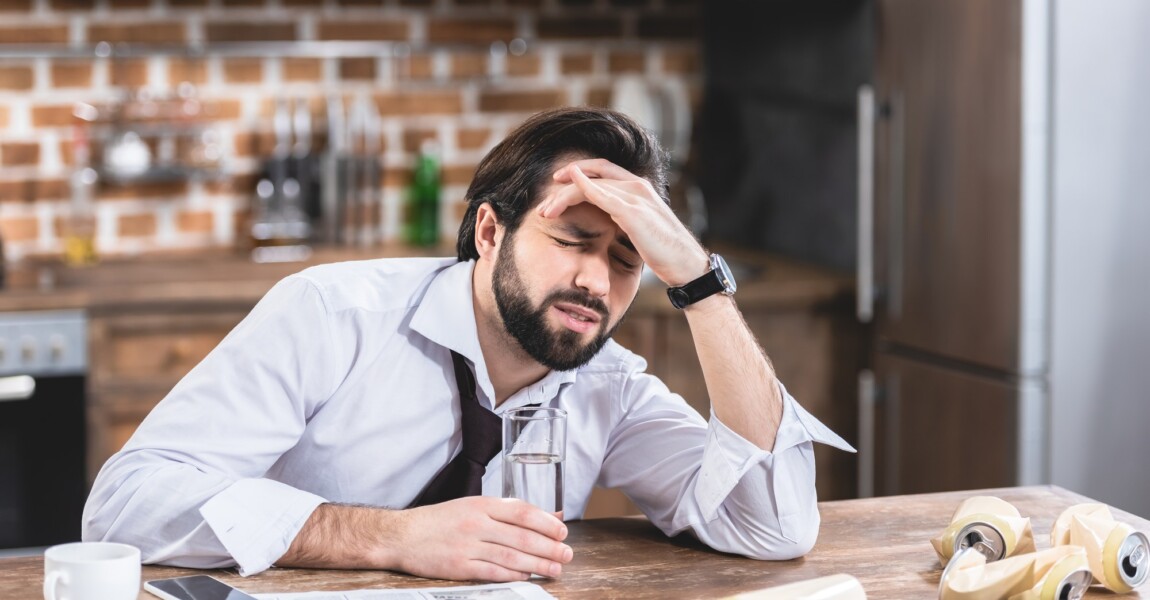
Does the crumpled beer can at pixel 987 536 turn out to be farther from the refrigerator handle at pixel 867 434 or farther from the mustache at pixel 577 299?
the refrigerator handle at pixel 867 434

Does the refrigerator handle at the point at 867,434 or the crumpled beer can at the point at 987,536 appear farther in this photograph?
the refrigerator handle at the point at 867,434

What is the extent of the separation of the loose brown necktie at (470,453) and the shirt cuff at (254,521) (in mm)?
232

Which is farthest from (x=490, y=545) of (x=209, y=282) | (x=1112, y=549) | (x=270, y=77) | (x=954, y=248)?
(x=270, y=77)

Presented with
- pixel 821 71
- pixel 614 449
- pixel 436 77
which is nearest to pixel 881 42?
pixel 821 71

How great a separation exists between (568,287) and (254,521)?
1.57 ft

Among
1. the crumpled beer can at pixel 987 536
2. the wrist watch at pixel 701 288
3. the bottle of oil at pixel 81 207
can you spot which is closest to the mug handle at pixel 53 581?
the wrist watch at pixel 701 288

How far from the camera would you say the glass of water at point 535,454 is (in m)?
1.44

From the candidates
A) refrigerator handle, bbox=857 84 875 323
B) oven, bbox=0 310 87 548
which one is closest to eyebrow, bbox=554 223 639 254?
refrigerator handle, bbox=857 84 875 323

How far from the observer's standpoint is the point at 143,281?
3.64 meters

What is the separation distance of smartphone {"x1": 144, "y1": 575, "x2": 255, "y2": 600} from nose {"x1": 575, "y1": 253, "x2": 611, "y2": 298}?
1.84 feet

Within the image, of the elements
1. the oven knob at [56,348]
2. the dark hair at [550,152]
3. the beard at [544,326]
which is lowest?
the oven knob at [56,348]

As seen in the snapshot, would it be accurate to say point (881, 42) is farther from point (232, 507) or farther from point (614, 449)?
point (232, 507)

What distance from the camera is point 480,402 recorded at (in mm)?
1796

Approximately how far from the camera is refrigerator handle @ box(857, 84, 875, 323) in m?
3.26
